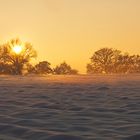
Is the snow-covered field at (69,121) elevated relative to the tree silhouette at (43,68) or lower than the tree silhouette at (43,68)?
lower

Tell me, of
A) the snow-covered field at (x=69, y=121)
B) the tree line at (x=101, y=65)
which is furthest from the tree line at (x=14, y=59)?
the snow-covered field at (x=69, y=121)

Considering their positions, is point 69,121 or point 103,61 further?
point 103,61

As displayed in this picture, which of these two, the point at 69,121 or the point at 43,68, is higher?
the point at 43,68

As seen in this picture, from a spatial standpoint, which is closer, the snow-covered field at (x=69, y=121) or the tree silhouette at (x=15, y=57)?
the snow-covered field at (x=69, y=121)

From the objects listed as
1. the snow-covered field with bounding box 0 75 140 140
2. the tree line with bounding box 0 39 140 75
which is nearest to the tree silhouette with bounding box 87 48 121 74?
the tree line with bounding box 0 39 140 75

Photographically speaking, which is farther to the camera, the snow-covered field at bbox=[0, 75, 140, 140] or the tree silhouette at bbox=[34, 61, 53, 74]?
the tree silhouette at bbox=[34, 61, 53, 74]

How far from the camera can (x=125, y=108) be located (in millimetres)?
13031

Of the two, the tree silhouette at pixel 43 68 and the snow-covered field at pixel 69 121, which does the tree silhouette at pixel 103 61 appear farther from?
the snow-covered field at pixel 69 121

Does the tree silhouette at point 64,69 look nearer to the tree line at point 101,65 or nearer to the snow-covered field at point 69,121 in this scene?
the tree line at point 101,65

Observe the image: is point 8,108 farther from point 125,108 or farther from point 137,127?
point 137,127

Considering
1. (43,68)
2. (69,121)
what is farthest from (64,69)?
(69,121)

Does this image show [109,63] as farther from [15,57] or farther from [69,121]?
[69,121]

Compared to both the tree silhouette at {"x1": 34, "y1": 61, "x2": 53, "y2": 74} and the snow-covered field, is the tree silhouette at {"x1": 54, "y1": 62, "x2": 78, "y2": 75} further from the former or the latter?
the snow-covered field

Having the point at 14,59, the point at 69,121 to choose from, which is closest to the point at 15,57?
the point at 14,59
